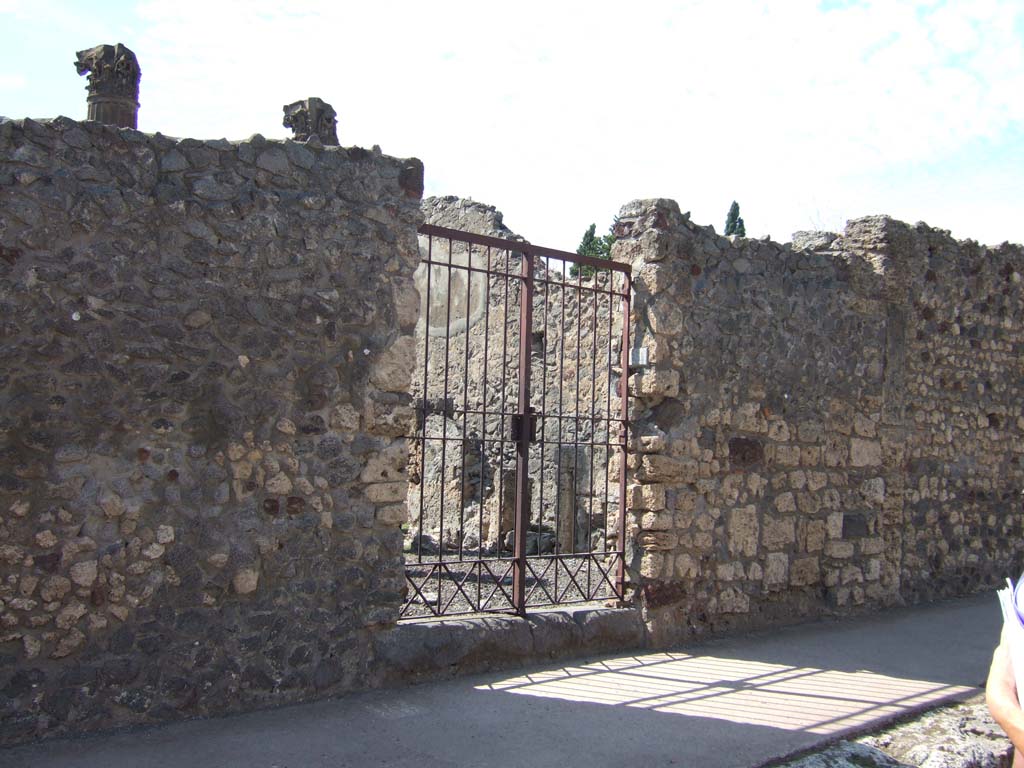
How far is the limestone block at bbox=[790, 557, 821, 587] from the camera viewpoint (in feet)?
24.1

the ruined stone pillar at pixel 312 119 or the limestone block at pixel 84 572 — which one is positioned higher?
the ruined stone pillar at pixel 312 119

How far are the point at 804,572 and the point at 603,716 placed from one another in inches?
123

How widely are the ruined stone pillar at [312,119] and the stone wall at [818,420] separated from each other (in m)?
2.30

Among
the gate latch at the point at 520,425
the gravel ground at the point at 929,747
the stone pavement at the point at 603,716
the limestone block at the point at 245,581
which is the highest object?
the gate latch at the point at 520,425

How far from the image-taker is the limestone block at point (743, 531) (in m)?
6.88

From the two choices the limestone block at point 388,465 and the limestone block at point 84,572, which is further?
the limestone block at point 388,465

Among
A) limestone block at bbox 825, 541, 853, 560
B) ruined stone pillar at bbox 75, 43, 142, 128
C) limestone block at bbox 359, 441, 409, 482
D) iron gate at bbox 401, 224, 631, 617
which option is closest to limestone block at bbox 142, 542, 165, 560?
limestone block at bbox 359, 441, 409, 482

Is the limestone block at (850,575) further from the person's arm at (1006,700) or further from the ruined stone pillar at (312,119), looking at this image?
the person's arm at (1006,700)

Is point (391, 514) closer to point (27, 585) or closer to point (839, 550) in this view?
point (27, 585)

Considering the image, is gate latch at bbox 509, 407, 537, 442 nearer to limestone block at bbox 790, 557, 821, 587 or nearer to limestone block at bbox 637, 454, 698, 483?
limestone block at bbox 637, 454, 698, 483

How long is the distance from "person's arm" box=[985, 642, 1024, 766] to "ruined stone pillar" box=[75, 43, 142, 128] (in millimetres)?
6233

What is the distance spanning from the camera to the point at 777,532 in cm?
720

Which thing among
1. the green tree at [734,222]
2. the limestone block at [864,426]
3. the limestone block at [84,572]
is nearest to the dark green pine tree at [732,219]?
the green tree at [734,222]

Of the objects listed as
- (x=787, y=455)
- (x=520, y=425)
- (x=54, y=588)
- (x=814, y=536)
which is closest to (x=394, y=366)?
(x=520, y=425)
